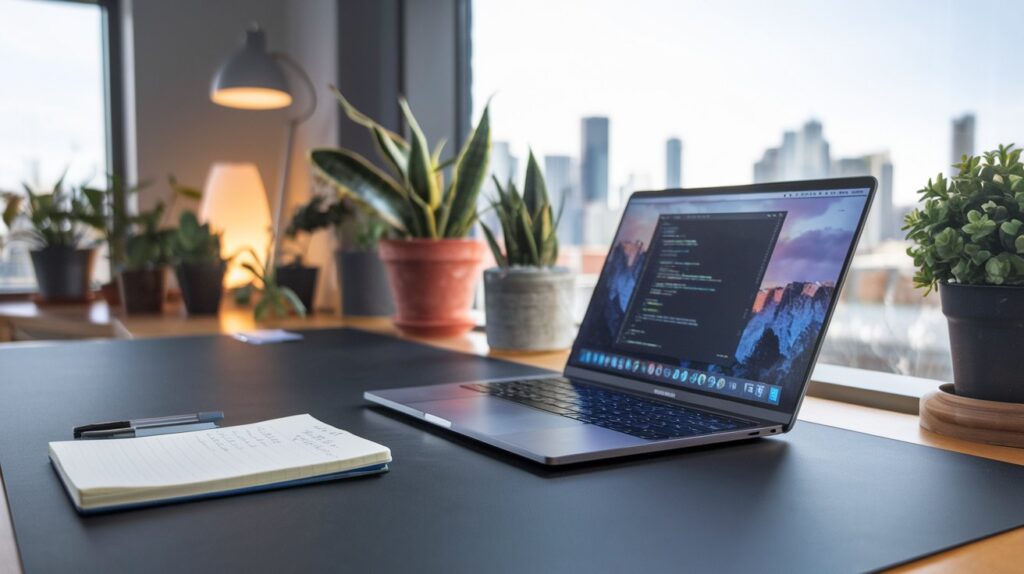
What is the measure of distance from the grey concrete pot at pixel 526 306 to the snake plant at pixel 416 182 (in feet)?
0.86

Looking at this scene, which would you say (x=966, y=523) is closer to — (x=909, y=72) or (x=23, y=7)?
(x=909, y=72)

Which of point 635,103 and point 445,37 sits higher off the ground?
point 445,37

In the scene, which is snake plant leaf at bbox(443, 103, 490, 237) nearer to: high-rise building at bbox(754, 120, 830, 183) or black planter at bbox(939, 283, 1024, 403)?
→ high-rise building at bbox(754, 120, 830, 183)

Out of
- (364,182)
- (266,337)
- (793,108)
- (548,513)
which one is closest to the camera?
(548,513)

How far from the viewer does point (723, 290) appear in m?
0.82

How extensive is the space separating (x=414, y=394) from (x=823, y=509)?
1.39ft

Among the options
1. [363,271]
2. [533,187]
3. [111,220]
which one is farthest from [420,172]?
[111,220]

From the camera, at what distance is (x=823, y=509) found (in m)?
0.52

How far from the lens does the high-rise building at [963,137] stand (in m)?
0.98

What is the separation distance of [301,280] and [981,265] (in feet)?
5.38

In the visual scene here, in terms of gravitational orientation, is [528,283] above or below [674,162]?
below

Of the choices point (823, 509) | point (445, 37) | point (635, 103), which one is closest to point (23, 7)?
point (445, 37)

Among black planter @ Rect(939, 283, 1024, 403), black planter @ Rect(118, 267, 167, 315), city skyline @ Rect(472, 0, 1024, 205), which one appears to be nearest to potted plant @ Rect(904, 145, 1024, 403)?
black planter @ Rect(939, 283, 1024, 403)

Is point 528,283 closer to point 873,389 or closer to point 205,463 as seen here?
point 873,389
